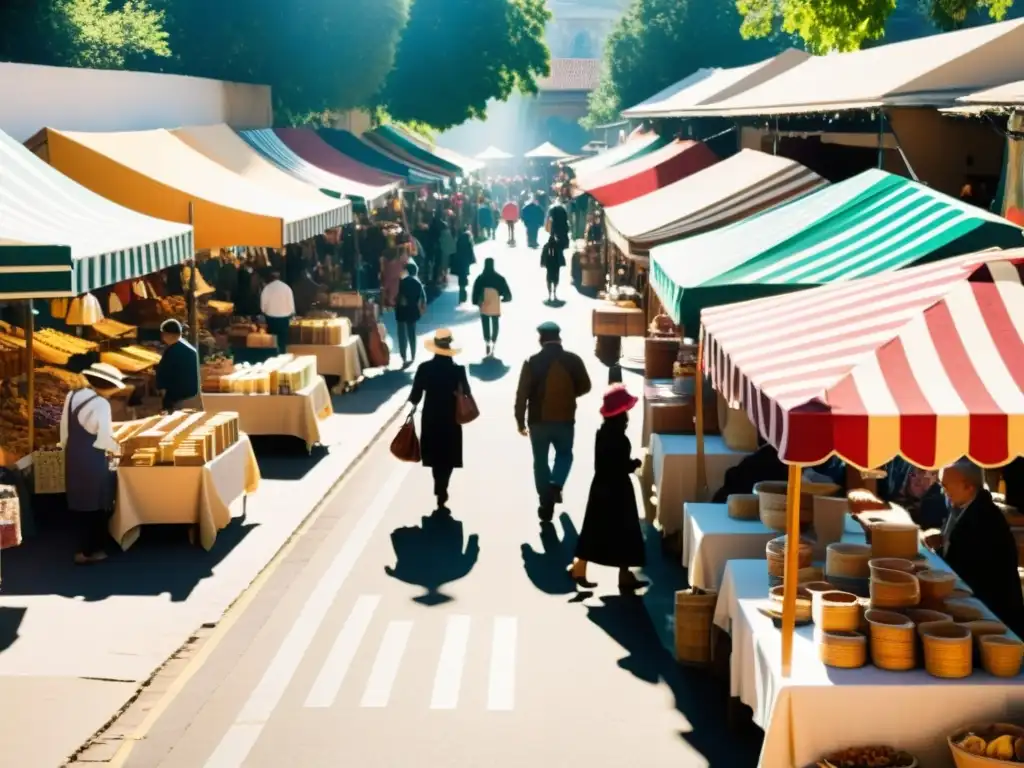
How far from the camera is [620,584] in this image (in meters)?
11.3

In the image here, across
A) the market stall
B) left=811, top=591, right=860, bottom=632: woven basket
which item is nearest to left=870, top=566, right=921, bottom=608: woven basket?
left=811, top=591, right=860, bottom=632: woven basket

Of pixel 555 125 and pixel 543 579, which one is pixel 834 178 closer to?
pixel 543 579

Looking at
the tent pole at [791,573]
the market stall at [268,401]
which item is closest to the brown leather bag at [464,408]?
the market stall at [268,401]

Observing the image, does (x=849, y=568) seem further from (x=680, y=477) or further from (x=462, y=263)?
(x=462, y=263)

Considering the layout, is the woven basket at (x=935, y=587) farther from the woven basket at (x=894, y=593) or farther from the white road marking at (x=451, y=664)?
the white road marking at (x=451, y=664)

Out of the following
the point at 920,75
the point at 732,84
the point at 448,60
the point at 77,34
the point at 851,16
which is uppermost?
the point at 448,60

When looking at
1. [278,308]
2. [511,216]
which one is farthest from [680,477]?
[511,216]

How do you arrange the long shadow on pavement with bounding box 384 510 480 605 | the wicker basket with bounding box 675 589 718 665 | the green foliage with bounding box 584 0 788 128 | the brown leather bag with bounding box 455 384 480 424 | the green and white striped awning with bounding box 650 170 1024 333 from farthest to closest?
the green foliage with bounding box 584 0 788 128 → the brown leather bag with bounding box 455 384 480 424 → the long shadow on pavement with bounding box 384 510 480 605 → the green and white striped awning with bounding box 650 170 1024 333 → the wicker basket with bounding box 675 589 718 665

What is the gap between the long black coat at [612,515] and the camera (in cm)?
1126

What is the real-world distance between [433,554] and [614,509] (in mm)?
1926

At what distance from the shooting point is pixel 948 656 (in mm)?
6922

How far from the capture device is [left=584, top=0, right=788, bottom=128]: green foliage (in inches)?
2724

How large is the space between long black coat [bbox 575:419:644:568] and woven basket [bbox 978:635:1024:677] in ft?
14.4

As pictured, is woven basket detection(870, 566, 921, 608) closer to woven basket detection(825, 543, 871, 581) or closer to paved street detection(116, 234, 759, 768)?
woven basket detection(825, 543, 871, 581)
